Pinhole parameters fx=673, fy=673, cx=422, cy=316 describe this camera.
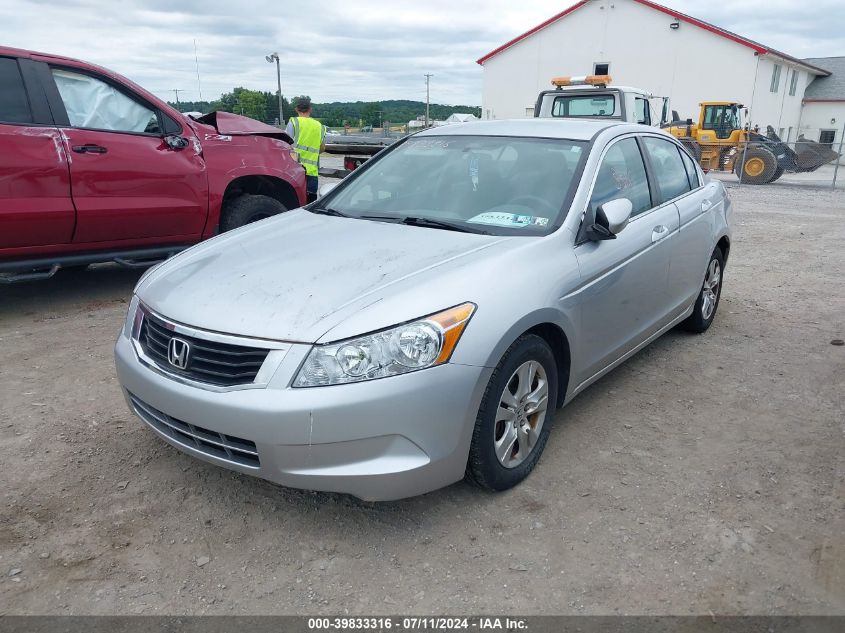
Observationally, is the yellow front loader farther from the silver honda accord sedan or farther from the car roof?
the silver honda accord sedan

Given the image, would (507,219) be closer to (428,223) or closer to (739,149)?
(428,223)

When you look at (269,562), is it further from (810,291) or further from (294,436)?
(810,291)

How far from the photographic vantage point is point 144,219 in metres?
5.57

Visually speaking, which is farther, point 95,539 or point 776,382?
point 776,382

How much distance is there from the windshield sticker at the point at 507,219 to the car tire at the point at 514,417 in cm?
66

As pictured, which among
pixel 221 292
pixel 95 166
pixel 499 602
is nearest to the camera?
pixel 499 602

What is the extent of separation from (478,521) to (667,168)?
9.42 ft

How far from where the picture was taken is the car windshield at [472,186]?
335 cm

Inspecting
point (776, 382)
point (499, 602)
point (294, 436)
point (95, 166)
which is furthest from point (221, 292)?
point (776, 382)

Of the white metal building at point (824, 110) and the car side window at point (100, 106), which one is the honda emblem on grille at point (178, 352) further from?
the white metal building at point (824, 110)

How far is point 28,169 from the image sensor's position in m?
4.82

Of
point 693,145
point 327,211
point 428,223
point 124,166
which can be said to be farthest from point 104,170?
point 693,145

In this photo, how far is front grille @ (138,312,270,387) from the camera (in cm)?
245

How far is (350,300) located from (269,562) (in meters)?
1.03
